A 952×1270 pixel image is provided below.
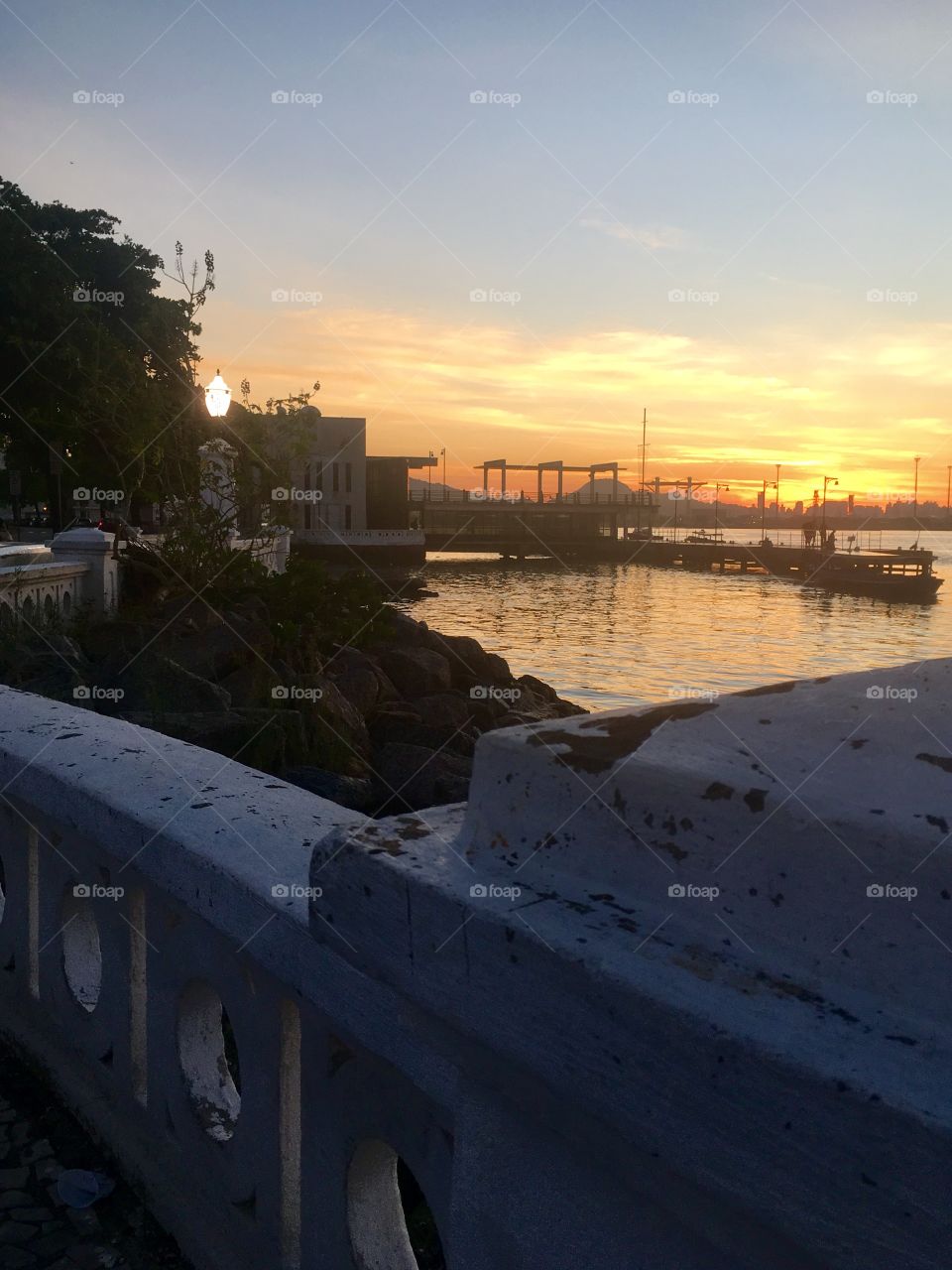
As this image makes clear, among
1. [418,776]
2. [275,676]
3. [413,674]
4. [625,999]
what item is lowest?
[418,776]

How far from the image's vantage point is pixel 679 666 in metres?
28.8

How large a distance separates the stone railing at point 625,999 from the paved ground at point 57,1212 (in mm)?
374

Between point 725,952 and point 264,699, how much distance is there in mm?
8829

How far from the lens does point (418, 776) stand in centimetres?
1038

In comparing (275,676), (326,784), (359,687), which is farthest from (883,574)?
(326,784)

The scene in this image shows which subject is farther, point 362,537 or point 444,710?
point 362,537

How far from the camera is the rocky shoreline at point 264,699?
8.05 m

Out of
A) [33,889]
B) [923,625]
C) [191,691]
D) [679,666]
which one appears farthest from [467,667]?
[923,625]

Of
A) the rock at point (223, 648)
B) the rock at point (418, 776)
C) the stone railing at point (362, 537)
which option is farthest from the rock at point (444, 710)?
the stone railing at point (362, 537)

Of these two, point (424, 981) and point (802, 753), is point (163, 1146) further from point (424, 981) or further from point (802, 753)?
point (802, 753)

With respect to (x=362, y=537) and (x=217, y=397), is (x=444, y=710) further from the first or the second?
(x=362, y=537)

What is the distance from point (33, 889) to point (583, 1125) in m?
2.05

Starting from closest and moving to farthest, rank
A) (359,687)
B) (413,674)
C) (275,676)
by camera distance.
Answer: (275,676)
(359,687)
(413,674)

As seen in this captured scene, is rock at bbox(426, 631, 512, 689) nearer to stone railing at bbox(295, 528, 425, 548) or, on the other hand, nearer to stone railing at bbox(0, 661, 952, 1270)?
stone railing at bbox(0, 661, 952, 1270)
